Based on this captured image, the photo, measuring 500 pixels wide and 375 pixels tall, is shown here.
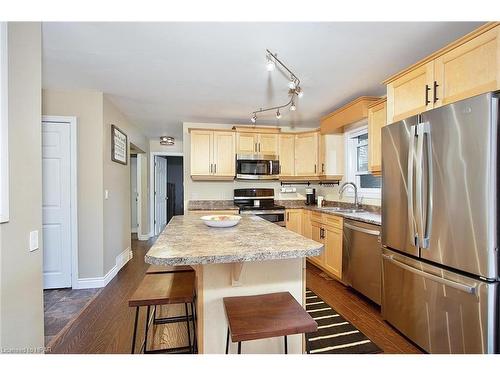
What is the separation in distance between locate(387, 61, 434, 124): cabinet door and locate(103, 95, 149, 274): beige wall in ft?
10.8

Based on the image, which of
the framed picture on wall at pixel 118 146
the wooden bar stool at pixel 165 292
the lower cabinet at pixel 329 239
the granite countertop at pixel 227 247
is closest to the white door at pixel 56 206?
the framed picture on wall at pixel 118 146

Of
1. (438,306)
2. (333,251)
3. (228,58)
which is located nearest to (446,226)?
(438,306)

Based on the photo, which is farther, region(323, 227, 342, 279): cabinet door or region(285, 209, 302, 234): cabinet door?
region(285, 209, 302, 234): cabinet door

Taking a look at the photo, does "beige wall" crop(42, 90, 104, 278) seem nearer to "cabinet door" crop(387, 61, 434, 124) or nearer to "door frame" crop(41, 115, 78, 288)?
"door frame" crop(41, 115, 78, 288)

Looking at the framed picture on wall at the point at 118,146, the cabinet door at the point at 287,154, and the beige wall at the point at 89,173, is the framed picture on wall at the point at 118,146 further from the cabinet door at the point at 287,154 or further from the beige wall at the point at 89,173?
the cabinet door at the point at 287,154

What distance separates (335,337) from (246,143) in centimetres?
305

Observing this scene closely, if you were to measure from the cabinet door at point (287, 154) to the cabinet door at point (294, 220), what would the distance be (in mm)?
705

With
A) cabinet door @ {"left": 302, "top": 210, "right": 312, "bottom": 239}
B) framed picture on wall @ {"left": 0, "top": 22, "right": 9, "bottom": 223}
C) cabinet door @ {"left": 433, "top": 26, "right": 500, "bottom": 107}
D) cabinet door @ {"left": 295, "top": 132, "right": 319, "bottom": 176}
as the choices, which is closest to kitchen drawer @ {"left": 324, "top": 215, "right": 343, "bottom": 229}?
cabinet door @ {"left": 302, "top": 210, "right": 312, "bottom": 239}

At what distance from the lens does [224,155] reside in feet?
13.5

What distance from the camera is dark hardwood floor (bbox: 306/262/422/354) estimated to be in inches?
Answer: 74.4

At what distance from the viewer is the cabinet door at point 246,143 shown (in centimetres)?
416

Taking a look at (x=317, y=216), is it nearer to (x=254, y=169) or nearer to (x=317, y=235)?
(x=317, y=235)

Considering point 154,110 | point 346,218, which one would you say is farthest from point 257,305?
Result: point 154,110
